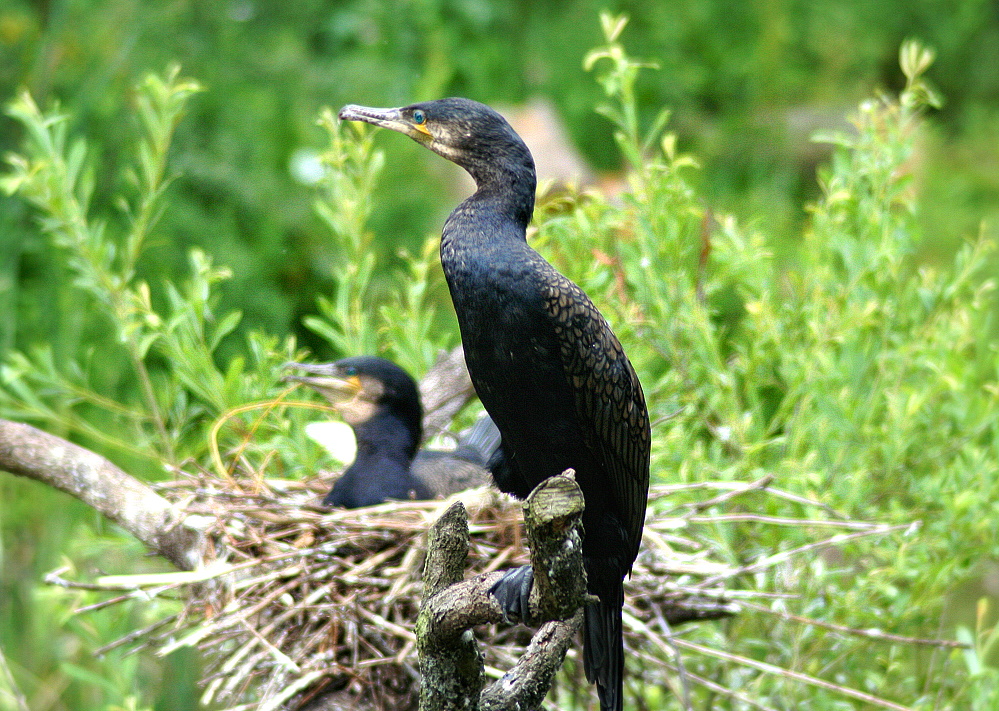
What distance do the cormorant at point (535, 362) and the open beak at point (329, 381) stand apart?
698 millimetres

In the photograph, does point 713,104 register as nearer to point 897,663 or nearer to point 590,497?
point 897,663

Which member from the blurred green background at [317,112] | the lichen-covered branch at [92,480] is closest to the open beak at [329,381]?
the lichen-covered branch at [92,480]

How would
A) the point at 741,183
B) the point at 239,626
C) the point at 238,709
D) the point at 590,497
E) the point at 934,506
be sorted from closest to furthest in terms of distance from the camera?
the point at 590,497 < the point at 238,709 < the point at 239,626 < the point at 934,506 < the point at 741,183

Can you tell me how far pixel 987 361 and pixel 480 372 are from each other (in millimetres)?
1458

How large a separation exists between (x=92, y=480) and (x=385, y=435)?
0.60 m

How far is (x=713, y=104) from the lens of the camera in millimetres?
6707

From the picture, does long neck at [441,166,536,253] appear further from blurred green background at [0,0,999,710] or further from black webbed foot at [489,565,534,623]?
blurred green background at [0,0,999,710]

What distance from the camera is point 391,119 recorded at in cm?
178

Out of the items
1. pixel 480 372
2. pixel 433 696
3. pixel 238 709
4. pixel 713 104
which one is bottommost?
pixel 238 709

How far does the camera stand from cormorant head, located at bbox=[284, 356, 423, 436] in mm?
2312

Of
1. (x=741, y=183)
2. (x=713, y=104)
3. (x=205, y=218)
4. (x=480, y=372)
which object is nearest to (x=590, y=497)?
(x=480, y=372)

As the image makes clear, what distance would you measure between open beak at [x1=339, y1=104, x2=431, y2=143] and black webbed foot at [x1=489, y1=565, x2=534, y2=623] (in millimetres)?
718

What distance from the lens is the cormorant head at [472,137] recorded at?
168 centimetres

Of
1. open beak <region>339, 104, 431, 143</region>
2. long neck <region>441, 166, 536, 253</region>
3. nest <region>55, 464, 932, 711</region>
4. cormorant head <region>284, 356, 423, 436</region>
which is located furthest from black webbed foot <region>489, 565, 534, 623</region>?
cormorant head <region>284, 356, 423, 436</region>
